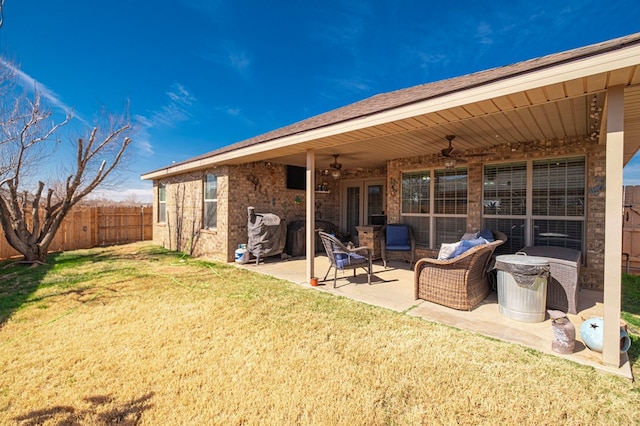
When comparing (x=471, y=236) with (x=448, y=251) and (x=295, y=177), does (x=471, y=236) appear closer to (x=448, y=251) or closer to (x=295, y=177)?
(x=448, y=251)

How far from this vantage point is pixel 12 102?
716 cm

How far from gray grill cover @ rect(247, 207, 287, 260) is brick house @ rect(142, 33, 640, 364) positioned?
15.3 inches

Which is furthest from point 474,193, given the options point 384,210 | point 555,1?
point 555,1

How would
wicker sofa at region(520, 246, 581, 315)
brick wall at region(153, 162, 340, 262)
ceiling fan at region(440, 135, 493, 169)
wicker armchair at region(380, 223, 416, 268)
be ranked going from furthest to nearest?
1. brick wall at region(153, 162, 340, 262)
2. wicker armchair at region(380, 223, 416, 268)
3. ceiling fan at region(440, 135, 493, 169)
4. wicker sofa at region(520, 246, 581, 315)

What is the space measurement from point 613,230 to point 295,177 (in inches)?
287

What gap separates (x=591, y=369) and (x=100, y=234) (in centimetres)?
1463

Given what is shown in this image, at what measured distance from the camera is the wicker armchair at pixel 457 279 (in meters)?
3.93

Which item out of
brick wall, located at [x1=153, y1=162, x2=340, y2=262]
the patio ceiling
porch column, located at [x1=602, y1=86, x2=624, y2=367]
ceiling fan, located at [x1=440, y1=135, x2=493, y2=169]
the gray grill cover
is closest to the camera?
porch column, located at [x1=602, y1=86, x2=624, y2=367]

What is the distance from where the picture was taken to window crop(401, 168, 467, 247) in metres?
6.52

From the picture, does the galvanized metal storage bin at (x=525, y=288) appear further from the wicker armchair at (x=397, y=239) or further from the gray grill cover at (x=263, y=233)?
the gray grill cover at (x=263, y=233)

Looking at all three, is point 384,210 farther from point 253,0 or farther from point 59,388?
point 59,388

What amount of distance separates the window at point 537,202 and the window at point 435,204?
0.52 metres

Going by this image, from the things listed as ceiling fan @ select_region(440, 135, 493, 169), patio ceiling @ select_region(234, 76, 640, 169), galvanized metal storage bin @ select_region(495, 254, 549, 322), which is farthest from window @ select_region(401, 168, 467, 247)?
galvanized metal storage bin @ select_region(495, 254, 549, 322)

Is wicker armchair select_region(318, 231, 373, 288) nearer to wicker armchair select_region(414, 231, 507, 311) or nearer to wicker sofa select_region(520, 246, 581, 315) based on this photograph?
wicker armchair select_region(414, 231, 507, 311)
